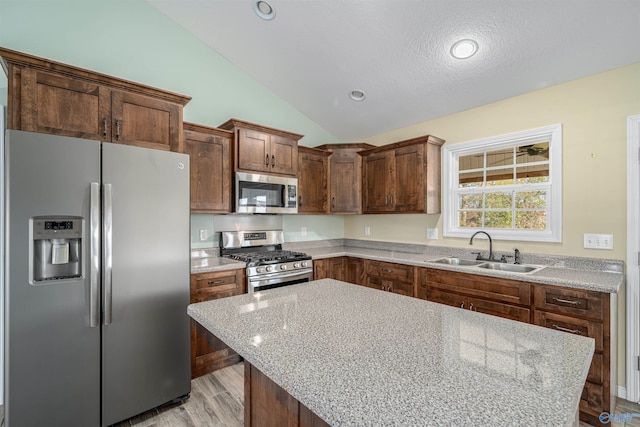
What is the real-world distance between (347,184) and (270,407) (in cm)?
305

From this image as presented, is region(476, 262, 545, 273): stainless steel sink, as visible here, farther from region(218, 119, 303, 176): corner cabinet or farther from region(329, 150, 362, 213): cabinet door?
region(218, 119, 303, 176): corner cabinet

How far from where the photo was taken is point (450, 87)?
2920mm

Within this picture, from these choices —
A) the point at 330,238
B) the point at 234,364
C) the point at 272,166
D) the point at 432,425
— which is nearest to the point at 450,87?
the point at 272,166

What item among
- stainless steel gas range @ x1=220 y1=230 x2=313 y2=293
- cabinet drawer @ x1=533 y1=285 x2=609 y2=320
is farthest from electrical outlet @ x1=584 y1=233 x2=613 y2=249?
stainless steel gas range @ x1=220 y1=230 x2=313 y2=293

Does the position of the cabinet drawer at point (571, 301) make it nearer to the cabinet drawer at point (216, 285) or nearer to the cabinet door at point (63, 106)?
the cabinet drawer at point (216, 285)

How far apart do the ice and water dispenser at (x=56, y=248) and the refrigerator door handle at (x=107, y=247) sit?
12cm

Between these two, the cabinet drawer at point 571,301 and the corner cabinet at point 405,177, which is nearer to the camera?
the cabinet drawer at point 571,301

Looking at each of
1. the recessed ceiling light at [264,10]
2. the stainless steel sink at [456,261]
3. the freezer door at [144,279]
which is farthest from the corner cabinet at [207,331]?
the recessed ceiling light at [264,10]

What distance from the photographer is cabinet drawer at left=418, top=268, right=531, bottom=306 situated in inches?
89.2

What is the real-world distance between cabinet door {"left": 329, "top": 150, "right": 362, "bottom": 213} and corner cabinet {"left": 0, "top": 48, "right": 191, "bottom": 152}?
2.06 m

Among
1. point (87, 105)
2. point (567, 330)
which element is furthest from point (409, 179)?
point (87, 105)

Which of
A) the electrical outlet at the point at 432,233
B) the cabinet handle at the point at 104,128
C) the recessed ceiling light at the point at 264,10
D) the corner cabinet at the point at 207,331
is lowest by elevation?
the corner cabinet at the point at 207,331

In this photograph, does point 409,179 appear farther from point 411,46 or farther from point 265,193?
point 265,193

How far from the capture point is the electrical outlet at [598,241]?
91.8 inches
